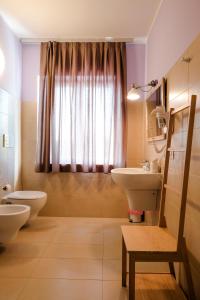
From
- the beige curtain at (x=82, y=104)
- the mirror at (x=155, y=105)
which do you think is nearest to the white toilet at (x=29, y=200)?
the beige curtain at (x=82, y=104)

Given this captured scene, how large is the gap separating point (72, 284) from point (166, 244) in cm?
77

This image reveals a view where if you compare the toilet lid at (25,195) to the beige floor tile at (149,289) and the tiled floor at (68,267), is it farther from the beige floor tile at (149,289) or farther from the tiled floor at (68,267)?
the beige floor tile at (149,289)

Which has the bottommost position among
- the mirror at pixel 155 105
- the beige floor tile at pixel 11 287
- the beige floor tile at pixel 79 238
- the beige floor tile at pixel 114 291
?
the beige floor tile at pixel 79 238

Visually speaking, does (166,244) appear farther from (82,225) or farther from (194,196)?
(82,225)

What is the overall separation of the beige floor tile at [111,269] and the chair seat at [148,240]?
1.39ft

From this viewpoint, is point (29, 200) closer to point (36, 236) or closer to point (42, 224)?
point (36, 236)

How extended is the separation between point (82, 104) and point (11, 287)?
220cm

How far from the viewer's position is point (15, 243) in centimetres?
246

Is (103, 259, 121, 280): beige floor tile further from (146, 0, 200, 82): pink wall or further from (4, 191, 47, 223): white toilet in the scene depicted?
(146, 0, 200, 82): pink wall

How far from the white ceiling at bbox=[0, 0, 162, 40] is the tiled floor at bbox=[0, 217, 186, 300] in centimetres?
244

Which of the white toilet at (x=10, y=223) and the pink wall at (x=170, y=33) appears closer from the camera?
the pink wall at (x=170, y=33)

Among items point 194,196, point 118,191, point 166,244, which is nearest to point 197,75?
point 194,196

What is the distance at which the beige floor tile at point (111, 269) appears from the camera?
186 cm

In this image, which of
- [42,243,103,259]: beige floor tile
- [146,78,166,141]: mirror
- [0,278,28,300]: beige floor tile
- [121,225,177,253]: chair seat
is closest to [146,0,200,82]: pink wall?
[146,78,166,141]: mirror
